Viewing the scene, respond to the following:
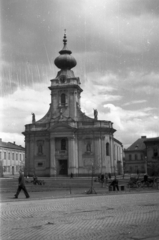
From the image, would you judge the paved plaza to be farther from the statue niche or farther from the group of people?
the statue niche

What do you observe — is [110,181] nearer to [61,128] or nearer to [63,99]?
[61,128]

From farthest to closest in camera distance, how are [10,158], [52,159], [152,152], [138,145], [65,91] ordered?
1. [138,145]
2. [10,158]
3. [152,152]
4. [65,91]
5. [52,159]

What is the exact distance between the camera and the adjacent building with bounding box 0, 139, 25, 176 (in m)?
89.1

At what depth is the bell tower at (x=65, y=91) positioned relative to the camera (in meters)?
72.3

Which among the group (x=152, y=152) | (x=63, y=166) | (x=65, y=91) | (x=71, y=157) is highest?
(x=65, y=91)

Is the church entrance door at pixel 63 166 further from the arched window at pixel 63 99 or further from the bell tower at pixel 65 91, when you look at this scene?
the arched window at pixel 63 99

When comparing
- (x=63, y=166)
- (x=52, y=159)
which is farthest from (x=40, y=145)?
(x=63, y=166)

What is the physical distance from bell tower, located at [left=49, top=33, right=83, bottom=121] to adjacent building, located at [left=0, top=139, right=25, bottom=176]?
67.4 feet

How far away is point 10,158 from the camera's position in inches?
3701

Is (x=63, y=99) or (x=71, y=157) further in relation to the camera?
(x=63, y=99)

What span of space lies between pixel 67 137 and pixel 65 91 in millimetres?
9964

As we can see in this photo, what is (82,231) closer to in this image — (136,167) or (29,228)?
(29,228)

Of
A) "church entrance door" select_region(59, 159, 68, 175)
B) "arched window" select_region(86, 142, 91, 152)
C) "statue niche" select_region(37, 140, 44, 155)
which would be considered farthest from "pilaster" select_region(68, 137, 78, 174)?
"statue niche" select_region(37, 140, 44, 155)

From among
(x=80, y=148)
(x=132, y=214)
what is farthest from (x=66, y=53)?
(x=132, y=214)
